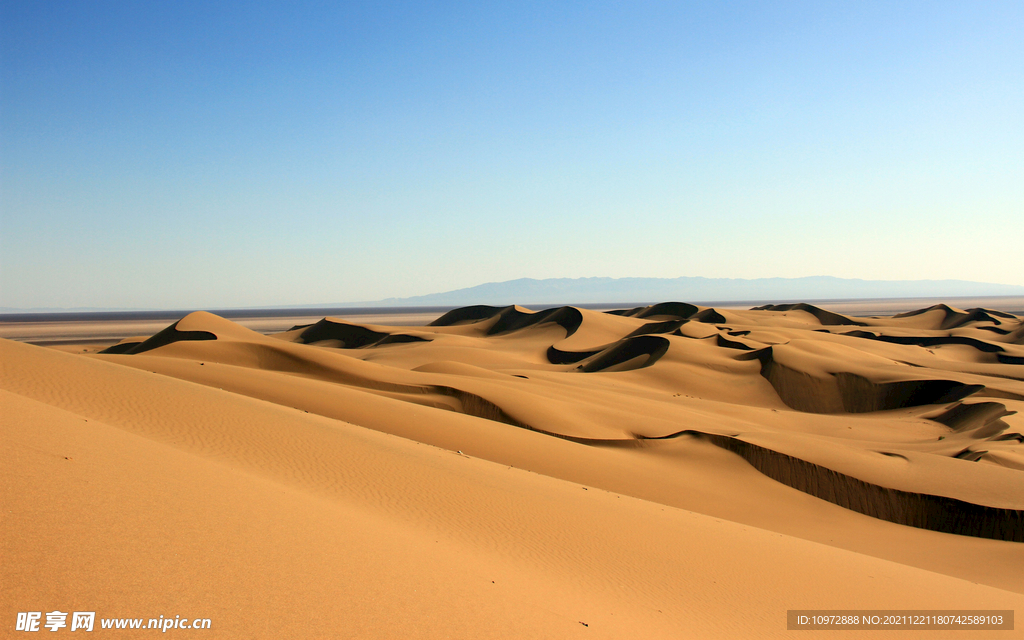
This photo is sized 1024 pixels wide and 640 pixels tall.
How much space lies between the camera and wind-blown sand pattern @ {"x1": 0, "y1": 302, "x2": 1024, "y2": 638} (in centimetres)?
367

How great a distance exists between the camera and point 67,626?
2.88 m

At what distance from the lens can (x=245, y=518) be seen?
4.56 m

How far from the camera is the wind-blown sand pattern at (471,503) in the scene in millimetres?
3668

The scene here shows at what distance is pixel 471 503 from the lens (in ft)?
22.7

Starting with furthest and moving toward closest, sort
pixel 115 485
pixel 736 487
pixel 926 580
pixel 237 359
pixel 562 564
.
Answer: pixel 237 359 < pixel 736 487 < pixel 926 580 < pixel 562 564 < pixel 115 485

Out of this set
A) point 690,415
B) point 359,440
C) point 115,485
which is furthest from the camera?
point 690,415

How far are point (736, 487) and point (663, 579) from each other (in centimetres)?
600

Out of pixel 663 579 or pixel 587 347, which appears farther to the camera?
pixel 587 347

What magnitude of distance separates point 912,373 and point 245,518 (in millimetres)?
23585

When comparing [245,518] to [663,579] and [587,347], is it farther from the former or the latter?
[587,347]

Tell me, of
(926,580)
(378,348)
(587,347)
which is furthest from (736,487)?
(378,348)

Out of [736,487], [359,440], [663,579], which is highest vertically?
[359,440]

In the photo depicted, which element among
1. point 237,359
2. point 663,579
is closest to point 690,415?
point 663,579

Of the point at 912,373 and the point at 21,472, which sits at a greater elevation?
the point at 21,472
